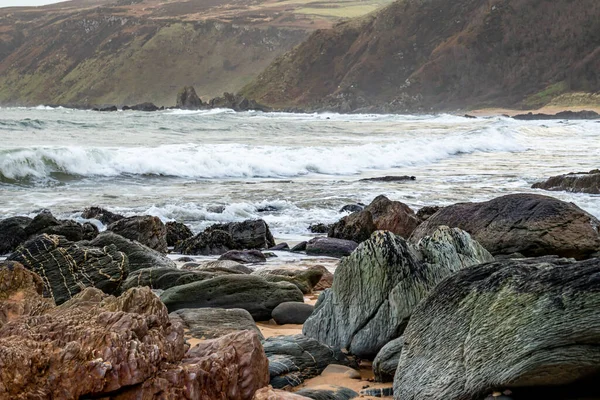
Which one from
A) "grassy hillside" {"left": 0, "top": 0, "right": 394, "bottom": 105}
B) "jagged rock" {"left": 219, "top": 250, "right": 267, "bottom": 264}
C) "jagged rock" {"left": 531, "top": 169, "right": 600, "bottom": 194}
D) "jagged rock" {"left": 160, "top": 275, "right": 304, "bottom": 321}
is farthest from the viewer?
"grassy hillside" {"left": 0, "top": 0, "right": 394, "bottom": 105}

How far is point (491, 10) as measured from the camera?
89.5 meters

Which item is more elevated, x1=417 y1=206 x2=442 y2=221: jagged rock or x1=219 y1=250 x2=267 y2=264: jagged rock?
x1=219 y1=250 x2=267 y2=264: jagged rock

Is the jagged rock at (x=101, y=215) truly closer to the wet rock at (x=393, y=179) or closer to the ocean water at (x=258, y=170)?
the ocean water at (x=258, y=170)

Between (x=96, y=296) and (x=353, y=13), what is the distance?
→ 151473 millimetres

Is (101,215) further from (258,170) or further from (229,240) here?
(258,170)

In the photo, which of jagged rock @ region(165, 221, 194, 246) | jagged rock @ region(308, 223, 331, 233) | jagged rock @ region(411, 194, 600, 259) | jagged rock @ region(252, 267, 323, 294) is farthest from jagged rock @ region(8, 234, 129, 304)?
jagged rock @ region(308, 223, 331, 233)

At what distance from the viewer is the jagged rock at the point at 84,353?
2.83 m

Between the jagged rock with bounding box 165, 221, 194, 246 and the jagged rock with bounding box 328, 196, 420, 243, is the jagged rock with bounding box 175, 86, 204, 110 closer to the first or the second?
the jagged rock with bounding box 165, 221, 194, 246

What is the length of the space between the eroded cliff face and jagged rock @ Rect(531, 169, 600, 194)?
62.9 meters

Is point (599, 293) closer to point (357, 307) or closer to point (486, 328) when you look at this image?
point (486, 328)

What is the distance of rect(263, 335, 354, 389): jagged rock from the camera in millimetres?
3848

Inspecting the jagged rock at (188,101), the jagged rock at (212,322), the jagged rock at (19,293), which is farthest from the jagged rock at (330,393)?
the jagged rock at (188,101)

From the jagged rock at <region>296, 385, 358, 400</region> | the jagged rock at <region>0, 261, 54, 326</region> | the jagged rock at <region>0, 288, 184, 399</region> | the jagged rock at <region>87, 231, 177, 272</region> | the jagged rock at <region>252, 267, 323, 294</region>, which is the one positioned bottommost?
the jagged rock at <region>252, 267, 323, 294</region>

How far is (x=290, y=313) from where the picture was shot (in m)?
5.45
